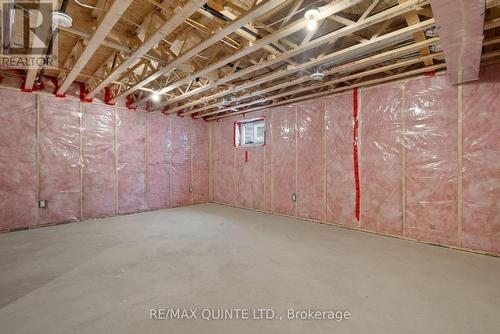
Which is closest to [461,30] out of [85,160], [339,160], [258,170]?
[339,160]

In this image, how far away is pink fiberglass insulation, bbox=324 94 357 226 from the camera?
418 cm

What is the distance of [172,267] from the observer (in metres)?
2.54

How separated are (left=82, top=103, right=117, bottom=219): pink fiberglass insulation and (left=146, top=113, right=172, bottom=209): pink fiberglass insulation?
789mm

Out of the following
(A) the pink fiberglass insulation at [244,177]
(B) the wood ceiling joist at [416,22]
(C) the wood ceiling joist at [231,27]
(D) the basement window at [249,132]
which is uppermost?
(B) the wood ceiling joist at [416,22]

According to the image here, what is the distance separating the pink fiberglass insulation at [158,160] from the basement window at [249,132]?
5.83 feet

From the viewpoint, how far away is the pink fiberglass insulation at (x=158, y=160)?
18.7 feet

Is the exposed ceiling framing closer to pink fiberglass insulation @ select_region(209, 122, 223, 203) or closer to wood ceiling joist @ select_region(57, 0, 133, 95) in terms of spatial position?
wood ceiling joist @ select_region(57, 0, 133, 95)

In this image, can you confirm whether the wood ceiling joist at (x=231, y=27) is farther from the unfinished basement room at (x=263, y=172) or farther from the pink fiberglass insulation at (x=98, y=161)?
the pink fiberglass insulation at (x=98, y=161)

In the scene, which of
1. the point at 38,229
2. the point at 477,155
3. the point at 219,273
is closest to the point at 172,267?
the point at 219,273

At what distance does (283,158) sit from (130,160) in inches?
138

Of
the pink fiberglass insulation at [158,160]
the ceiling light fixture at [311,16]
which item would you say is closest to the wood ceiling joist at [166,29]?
the ceiling light fixture at [311,16]

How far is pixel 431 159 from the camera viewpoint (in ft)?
11.0

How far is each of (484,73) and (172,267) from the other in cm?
446

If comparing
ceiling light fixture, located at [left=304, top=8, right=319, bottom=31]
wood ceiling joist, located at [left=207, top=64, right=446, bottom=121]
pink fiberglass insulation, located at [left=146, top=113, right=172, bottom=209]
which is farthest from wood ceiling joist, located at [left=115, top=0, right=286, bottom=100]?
pink fiberglass insulation, located at [left=146, top=113, right=172, bottom=209]
